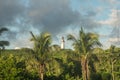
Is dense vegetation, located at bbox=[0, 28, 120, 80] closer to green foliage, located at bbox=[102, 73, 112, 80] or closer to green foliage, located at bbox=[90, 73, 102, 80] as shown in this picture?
green foliage, located at bbox=[90, 73, 102, 80]

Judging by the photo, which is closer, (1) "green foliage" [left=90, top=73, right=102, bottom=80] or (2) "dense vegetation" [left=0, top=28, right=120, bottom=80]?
(2) "dense vegetation" [left=0, top=28, right=120, bottom=80]

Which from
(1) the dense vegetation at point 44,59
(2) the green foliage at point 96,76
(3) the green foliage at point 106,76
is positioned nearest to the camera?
(1) the dense vegetation at point 44,59

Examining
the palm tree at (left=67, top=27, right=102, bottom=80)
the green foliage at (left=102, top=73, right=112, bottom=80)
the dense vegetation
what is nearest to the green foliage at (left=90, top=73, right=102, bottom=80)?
the green foliage at (left=102, top=73, right=112, bottom=80)

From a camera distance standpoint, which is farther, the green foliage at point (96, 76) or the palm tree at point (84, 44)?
the green foliage at point (96, 76)

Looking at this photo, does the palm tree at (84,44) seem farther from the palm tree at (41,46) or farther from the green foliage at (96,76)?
the green foliage at (96,76)

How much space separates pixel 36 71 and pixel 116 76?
25381 mm

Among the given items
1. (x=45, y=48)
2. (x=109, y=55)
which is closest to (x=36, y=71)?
(x=45, y=48)

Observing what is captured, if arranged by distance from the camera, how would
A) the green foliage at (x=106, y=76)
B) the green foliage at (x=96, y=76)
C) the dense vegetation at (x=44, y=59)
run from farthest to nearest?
1. the green foliage at (x=106, y=76)
2. the green foliage at (x=96, y=76)
3. the dense vegetation at (x=44, y=59)

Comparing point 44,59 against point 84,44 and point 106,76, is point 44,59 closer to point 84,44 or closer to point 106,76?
point 84,44

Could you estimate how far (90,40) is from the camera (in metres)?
56.7

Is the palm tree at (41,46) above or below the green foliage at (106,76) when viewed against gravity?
above

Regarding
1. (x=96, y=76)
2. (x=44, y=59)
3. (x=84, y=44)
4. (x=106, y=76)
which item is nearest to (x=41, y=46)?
(x=44, y=59)

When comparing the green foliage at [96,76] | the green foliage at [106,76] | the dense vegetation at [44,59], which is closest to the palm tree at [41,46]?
the dense vegetation at [44,59]

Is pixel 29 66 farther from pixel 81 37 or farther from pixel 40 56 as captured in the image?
pixel 81 37
